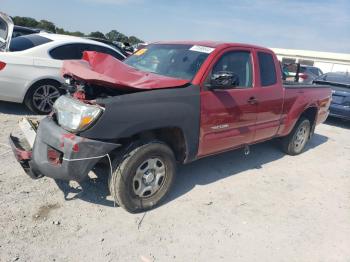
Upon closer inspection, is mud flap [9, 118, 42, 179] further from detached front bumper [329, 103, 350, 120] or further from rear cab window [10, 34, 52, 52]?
detached front bumper [329, 103, 350, 120]

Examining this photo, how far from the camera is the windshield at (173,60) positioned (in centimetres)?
409

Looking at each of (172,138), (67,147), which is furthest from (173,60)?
(67,147)

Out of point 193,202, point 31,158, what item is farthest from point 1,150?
point 193,202

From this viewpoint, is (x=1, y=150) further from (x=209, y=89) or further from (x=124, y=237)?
(x=209, y=89)

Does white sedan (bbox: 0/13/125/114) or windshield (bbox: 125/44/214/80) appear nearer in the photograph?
windshield (bbox: 125/44/214/80)

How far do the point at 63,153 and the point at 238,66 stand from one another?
2.60 metres

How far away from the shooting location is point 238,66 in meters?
4.55

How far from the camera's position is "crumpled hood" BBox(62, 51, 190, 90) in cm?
323

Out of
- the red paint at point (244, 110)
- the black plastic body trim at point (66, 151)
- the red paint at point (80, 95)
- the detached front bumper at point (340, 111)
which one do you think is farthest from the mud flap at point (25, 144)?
the detached front bumper at point (340, 111)

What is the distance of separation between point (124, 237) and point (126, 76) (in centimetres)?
160

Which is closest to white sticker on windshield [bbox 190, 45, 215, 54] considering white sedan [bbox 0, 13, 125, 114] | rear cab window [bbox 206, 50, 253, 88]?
rear cab window [bbox 206, 50, 253, 88]

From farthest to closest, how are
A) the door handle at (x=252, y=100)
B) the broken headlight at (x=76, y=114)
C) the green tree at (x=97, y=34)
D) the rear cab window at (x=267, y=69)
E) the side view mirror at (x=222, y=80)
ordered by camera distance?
the green tree at (x=97, y=34) < the rear cab window at (x=267, y=69) < the door handle at (x=252, y=100) < the side view mirror at (x=222, y=80) < the broken headlight at (x=76, y=114)

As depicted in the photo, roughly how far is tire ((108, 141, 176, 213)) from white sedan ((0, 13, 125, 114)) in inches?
141

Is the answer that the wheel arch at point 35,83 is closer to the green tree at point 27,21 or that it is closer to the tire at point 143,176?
the tire at point 143,176
